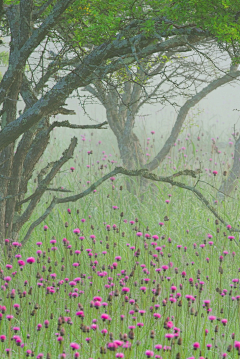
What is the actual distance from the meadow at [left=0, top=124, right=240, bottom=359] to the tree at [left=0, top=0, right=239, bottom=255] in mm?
729

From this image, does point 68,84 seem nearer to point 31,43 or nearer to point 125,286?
point 31,43

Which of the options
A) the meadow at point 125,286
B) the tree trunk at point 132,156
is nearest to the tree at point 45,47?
the meadow at point 125,286

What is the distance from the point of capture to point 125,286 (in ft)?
11.6

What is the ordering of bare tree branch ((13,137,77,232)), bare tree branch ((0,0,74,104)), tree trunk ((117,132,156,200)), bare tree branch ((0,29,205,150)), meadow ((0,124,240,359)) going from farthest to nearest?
tree trunk ((117,132,156,200)) → bare tree branch ((13,137,77,232)) → bare tree branch ((0,29,205,150)) → bare tree branch ((0,0,74,104)) → meadow ((0,124,240,359))

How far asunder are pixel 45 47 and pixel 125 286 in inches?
88.0

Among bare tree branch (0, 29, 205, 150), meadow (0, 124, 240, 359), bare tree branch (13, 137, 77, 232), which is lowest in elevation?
meadow (0, 124, 240, 359)

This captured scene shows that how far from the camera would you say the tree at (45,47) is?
355 centimetres

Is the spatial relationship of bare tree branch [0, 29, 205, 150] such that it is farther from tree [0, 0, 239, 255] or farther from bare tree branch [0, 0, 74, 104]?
bare tree branch [0, 0, 74, 104]

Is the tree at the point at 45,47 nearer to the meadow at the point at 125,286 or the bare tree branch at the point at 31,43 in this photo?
the bare tree branch at the point at 31,43

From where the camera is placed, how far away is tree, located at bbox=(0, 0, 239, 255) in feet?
11.6

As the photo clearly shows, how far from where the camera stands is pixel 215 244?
527cm

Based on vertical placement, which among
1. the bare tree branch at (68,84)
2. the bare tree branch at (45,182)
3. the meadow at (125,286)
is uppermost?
the bare tree branch at (68,84)

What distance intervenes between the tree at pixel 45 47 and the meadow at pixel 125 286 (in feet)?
2.39

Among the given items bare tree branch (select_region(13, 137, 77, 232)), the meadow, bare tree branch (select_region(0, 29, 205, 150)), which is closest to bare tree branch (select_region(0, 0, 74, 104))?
bare tree branch (select_region(0, 29, 205, 150))
